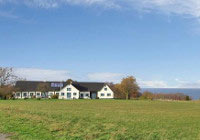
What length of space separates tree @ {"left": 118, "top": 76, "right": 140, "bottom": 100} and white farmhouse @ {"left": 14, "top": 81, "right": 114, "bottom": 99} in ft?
15.6

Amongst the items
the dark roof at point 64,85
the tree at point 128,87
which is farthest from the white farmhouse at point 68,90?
the tree at point 128,87

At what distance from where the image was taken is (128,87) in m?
111

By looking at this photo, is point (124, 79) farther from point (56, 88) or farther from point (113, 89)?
point (56, 88)

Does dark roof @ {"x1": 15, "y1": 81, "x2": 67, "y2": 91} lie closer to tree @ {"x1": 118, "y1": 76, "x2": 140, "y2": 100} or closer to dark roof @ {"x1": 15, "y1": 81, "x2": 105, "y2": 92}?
dark roof @ {"x1": 15, "y1": 81, "x2": 105, "y2": 92}

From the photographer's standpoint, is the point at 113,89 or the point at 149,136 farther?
the point at 113,89

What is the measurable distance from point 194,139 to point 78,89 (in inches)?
3794

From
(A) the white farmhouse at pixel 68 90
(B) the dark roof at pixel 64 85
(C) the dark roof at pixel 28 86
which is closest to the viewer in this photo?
(A) the white farmhouse at pixel 68 90

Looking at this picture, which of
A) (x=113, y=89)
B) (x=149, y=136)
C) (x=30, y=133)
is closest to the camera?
(x=30, y=133)

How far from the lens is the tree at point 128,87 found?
11096cm

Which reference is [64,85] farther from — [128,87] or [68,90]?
[128,87]

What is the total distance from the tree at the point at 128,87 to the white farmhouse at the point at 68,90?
15.6ft

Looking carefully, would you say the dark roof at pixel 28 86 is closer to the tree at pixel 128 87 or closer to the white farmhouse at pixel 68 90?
the white farmhouse at pixel 68 90

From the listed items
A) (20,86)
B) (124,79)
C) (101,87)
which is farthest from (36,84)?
(124,79)

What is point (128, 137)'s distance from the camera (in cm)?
1452
